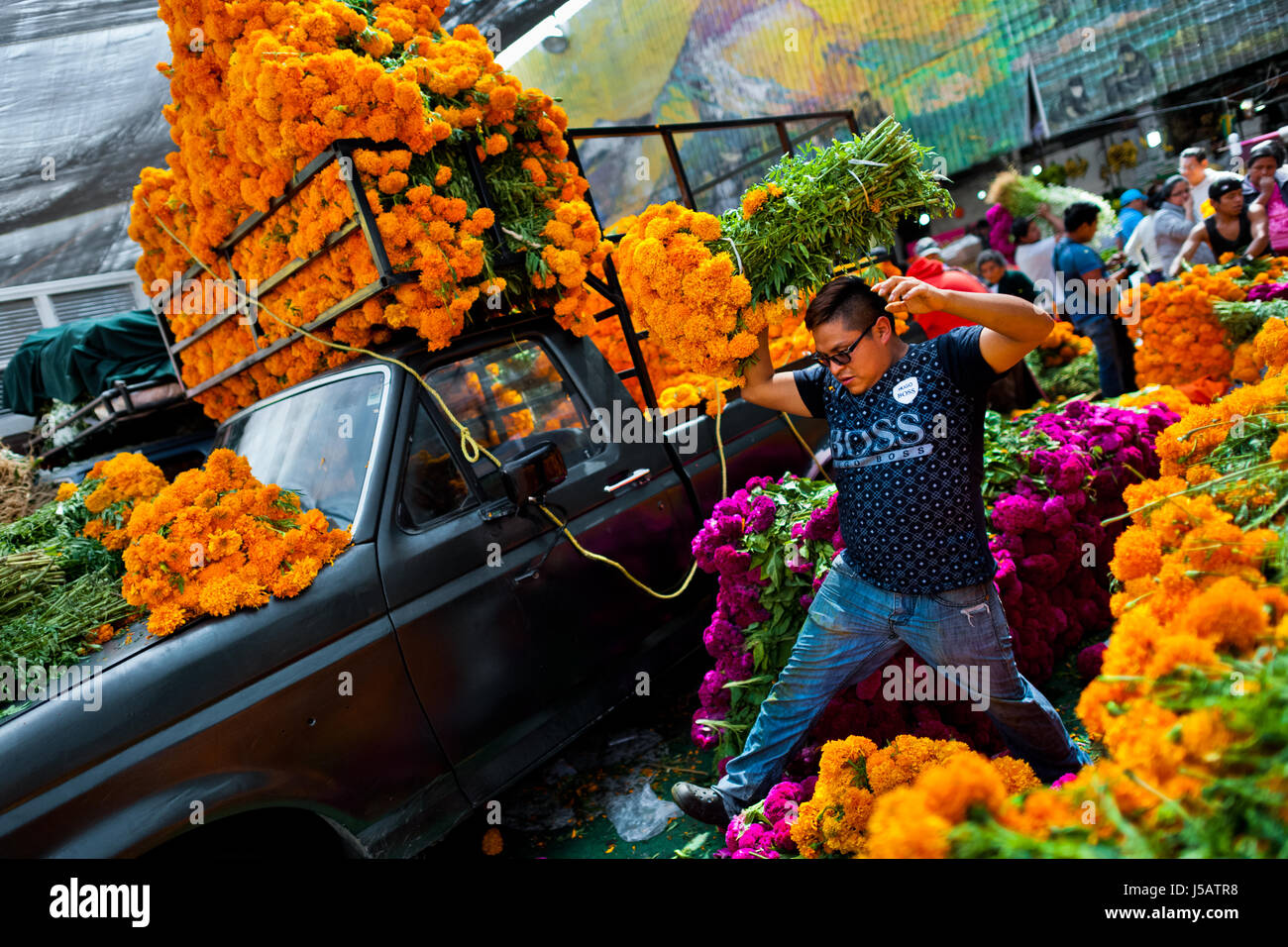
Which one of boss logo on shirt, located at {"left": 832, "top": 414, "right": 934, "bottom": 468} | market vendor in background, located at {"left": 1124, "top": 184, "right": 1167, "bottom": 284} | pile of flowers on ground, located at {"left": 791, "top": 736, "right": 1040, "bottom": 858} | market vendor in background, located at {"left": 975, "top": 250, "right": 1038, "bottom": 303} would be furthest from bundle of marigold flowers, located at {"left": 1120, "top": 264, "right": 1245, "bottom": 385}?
pile of flowers on ground, located at {"left": 791, "top": 736, "right": 1040, "bottom": 858}

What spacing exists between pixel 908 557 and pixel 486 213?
2.66m

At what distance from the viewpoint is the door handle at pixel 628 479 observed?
4.13m

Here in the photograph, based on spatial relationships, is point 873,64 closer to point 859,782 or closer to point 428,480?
point 428,480

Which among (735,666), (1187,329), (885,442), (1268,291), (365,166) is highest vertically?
(365,166)

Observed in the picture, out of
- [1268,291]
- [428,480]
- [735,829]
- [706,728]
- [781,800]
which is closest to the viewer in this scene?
[781,800]

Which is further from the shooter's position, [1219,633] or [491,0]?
[491,0]

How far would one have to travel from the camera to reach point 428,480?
352 centimetres

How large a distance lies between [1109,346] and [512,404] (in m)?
5.52

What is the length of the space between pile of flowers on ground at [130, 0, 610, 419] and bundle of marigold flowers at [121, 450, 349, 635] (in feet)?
3.38

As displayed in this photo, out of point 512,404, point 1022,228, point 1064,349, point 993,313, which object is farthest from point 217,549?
point 1022,228

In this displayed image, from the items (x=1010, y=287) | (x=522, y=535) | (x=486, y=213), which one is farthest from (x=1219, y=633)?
(x=1010, y=287)
